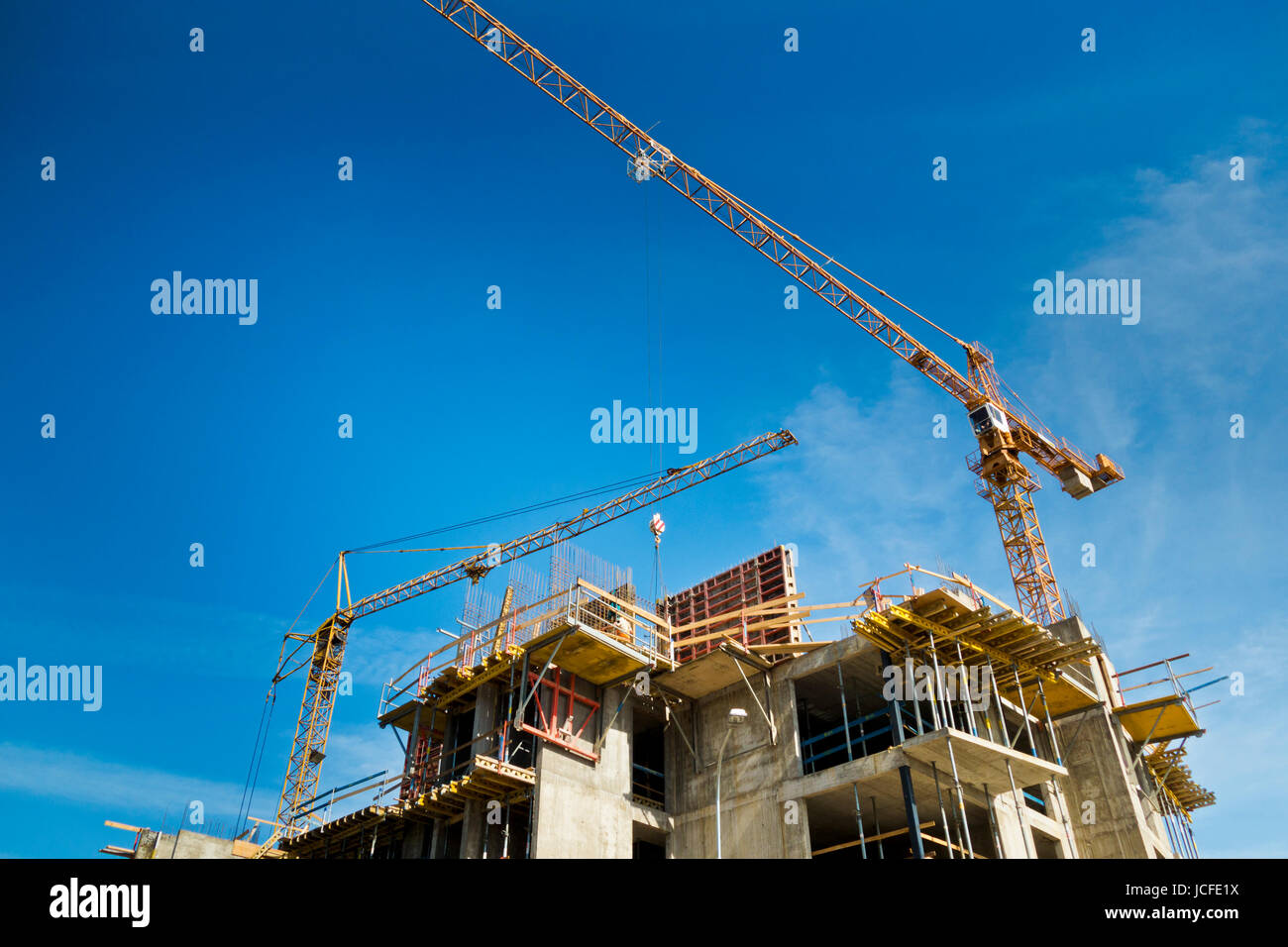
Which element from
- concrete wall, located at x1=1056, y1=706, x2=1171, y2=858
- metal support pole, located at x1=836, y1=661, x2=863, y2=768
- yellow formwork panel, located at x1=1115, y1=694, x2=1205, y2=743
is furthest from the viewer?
yellow formwork panel, located at x1=1115, y1=694, x2=1205, y2=743

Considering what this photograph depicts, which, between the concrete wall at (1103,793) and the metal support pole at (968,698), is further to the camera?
the concrete wall at (1103,793)

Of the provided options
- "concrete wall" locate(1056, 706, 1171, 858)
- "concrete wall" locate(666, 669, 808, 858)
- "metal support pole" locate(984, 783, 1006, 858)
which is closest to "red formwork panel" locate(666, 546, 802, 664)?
"concrete wall" locate(666, 669, 808, 858)

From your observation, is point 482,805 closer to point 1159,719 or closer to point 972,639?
point 972,639

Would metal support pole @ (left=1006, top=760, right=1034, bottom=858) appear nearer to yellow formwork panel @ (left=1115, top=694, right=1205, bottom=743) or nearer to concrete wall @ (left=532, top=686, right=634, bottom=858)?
yellow formwork panel @ (left=1115, top=694, right=1205, bottom=743)

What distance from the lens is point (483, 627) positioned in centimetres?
3488

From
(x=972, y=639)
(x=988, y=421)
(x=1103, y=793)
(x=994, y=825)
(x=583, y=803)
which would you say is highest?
(x=988, y=421)

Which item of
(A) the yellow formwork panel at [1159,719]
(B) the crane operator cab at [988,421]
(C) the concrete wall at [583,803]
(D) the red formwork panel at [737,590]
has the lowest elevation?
(C) the concrete wall at [583,803]

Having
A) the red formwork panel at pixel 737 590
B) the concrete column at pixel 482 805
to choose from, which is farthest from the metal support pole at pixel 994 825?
the red formwork panel at pixel 737 590

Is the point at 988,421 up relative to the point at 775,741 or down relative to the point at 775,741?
up

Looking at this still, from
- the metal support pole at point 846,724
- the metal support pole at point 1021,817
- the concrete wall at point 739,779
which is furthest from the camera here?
the metal support pole at point 1021,817

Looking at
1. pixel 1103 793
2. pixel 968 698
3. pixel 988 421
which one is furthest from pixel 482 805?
pixel 988 421

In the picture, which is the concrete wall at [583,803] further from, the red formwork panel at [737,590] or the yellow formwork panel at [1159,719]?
the yellow formwork panel at [1159,719]
